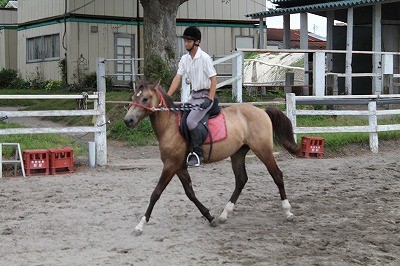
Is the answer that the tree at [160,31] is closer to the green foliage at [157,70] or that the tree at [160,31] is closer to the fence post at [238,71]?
Result: the green foliage at [157,70]

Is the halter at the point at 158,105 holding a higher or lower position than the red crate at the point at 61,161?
higher

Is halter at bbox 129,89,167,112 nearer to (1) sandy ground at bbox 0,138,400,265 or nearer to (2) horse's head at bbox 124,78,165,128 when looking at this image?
(2) horse's head at bbox 124,78,165,128

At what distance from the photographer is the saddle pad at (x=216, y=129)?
30.1 ft

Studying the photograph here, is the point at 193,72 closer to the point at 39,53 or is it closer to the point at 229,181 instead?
the point at 229,181

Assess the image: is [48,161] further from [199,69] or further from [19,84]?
[19,84]

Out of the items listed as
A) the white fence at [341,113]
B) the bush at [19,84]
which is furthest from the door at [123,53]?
the white fence at [341,113]

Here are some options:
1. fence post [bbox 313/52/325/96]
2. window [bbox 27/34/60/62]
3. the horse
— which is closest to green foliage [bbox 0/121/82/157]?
the horse

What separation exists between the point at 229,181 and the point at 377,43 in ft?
39.3

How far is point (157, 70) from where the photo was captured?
18891 mm

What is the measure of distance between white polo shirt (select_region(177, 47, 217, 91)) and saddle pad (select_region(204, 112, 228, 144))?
421mm

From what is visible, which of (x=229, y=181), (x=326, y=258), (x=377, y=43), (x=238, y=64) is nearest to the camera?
(x=326, y=258)

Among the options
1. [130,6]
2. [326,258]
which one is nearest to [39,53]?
[130,6]

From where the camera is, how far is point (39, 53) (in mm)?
31281

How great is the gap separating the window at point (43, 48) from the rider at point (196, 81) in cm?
2094
